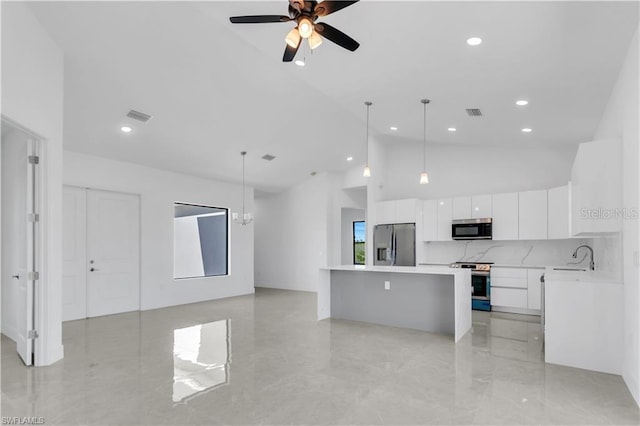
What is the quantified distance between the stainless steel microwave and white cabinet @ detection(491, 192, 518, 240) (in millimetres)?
155

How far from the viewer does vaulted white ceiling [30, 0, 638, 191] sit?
3109mm

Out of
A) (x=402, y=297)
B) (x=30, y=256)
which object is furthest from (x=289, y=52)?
(x=402, y=297)

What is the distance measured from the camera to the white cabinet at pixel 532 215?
6.56 metres

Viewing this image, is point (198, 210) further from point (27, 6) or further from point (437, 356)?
point (437, 356)

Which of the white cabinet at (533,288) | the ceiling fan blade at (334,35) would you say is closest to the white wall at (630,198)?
the ceiling fan blade at (334,35)

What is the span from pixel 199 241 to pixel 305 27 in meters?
6.65

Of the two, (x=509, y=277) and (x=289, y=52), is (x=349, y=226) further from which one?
(x=289, y=52)

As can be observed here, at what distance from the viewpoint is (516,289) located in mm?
6582

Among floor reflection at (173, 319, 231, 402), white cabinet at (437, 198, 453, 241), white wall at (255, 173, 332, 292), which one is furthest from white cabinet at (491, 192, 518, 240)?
floor reflection at (173, 319, 231, 402)

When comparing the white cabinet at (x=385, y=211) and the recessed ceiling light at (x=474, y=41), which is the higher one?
the recessed ceiling light at (x=474, y=41)

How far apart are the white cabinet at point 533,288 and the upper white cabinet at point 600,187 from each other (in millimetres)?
2959

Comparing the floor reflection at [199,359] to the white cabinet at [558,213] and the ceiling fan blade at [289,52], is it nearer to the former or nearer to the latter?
the ceiling fan blade at [289,52]

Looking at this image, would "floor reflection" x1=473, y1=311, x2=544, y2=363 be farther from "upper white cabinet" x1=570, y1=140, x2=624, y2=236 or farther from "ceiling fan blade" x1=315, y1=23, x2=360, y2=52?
"ceiling fan blade" x1=315, y1=23, x2=360, y2=52

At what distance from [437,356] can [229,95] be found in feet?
14.0
